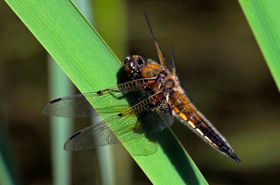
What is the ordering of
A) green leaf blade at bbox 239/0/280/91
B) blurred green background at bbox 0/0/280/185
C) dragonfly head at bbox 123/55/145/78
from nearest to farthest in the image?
green leaf blade at bbox 239/0/280/91, dragonfly head at bbox 123/55/145/78, blurred green background at bbox 0/0/280/185

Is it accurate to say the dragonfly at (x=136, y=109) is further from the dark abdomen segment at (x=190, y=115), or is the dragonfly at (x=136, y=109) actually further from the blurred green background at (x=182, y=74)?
the blurred green background at (x=182, y=74)

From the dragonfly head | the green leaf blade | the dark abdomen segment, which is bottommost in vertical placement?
the dark abdomen segment

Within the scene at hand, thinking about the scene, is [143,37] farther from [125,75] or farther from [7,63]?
[125,75]

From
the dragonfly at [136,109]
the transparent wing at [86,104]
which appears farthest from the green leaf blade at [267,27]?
the transparent wing at [86,104]

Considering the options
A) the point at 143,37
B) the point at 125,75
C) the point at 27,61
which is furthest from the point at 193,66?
the point at 125,75

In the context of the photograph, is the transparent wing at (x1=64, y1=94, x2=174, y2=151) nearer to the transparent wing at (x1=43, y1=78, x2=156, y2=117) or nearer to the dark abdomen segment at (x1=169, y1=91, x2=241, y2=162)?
the transparent wing at (x1=43, y1=78, x2=156, y2=117)

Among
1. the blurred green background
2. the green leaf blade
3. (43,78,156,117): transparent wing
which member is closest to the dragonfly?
(43,78,156,117): transparent wing
